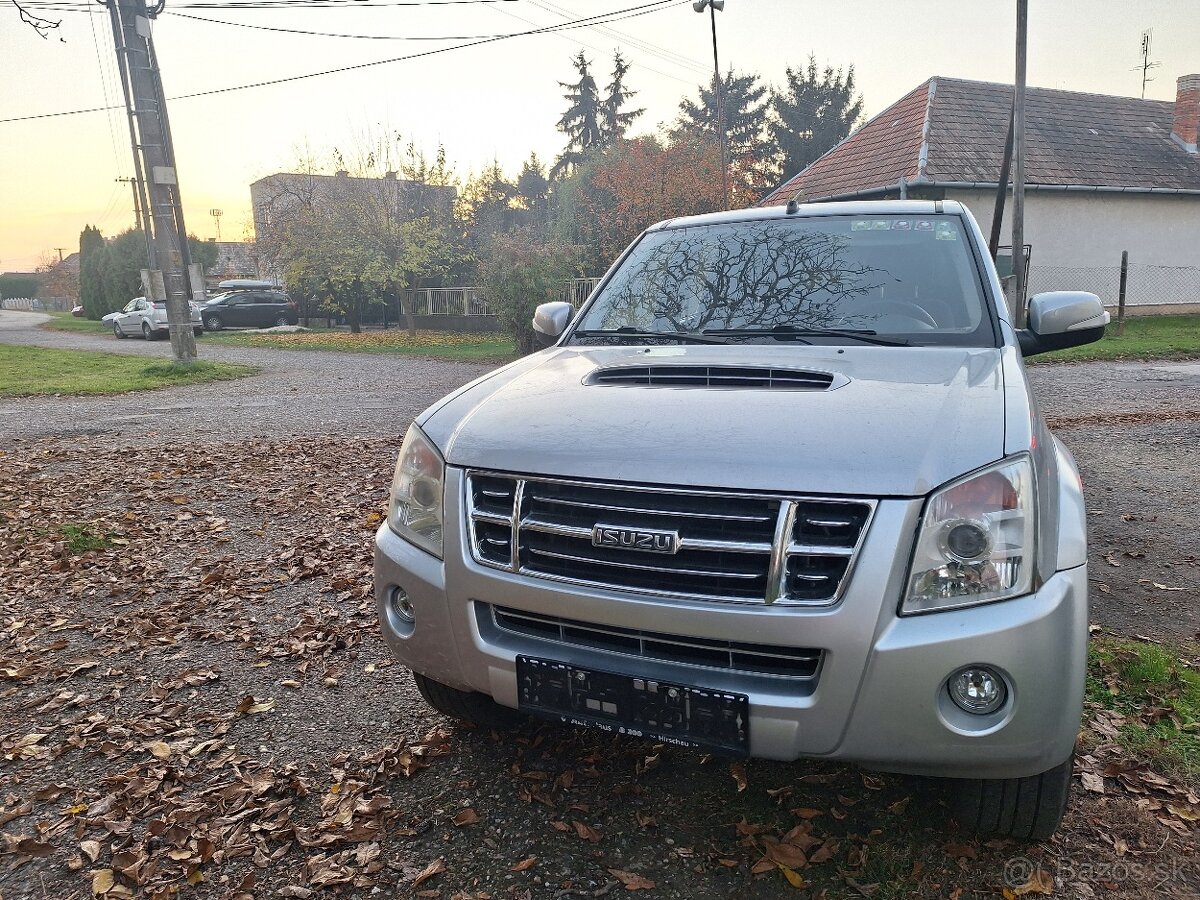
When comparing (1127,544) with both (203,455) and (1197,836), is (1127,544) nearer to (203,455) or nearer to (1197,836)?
(1197,836)

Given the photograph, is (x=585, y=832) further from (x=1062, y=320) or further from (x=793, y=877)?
(x=1062, y=320)

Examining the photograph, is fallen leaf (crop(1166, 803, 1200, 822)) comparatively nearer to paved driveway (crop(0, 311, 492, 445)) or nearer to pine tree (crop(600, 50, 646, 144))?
paved driveway (crop(0, 311, 492, 445))

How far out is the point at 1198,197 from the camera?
2444 centimetres

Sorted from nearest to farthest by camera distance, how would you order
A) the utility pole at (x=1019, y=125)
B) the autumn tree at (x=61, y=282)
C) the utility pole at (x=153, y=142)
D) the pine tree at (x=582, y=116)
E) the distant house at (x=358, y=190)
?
1. the utility pole at (x=153, y=142)
2. the utility pole at (x=1019, y=125)
3. the distant house at (x=358, y=190)
4. the pine tree at (x=582, y=116)
5. the autumn tree at (x=61, y=282)

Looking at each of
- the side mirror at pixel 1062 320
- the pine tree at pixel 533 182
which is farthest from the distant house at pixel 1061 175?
the pine tree at pixel 533 182

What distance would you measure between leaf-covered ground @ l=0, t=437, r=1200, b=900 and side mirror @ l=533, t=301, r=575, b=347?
5.50ft

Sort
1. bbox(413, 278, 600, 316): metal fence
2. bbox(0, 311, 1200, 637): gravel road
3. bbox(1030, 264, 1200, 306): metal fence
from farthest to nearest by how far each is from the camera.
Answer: bbox(413, 278, 600, 316): metal fence → bbox(1030, 264, 1200, 306): metal fence → bbox(0, 311, 1200, 637): gravel road

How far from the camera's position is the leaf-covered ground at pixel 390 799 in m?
2.34

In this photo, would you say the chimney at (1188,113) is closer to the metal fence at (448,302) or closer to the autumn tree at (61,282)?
the metal fence at (448,302)

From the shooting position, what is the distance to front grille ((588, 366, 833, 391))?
8.29ft

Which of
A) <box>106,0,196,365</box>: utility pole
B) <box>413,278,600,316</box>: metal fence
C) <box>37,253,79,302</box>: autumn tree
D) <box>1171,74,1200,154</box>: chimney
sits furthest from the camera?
<box>37,253,79,302</box>: autumn tree

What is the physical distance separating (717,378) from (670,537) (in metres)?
0.73

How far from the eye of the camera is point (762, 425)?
2.20 meters

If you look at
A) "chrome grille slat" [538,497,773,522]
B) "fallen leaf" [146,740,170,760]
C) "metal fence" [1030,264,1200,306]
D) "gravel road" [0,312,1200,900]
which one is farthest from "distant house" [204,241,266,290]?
"chrome grille slat" [538,497,773,522]
